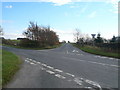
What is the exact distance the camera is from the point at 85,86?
7.08 metres

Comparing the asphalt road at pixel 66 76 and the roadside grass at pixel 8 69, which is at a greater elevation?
the roadside grass at pixel 8 69

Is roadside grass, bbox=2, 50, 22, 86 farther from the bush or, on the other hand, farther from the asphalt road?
the bush

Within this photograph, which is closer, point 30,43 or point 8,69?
point 8,69

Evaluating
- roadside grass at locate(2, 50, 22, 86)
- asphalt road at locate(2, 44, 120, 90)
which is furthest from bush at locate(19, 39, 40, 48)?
asphalt road at locate(2, 44, 120, 90)

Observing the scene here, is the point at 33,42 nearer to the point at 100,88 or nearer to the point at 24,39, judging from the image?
the point at 24,39

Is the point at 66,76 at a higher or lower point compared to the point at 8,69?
lower

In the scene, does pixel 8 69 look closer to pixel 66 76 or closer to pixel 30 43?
pixel 66 76

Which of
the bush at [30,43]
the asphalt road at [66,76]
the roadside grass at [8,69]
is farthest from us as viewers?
the bush at [30,43]


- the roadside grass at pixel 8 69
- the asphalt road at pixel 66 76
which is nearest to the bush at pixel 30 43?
the roadside grass at pixel 8 69

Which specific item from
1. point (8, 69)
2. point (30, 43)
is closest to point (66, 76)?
point (8, 69)

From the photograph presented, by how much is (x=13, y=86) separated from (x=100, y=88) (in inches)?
130

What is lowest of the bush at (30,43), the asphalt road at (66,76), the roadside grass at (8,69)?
the asphalt road at (66,76)

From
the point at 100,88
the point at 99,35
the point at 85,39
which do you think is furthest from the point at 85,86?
the point at 85,39

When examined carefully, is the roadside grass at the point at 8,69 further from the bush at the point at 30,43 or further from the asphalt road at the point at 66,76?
the bush at the point at 30,43
